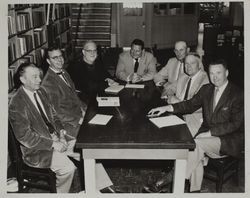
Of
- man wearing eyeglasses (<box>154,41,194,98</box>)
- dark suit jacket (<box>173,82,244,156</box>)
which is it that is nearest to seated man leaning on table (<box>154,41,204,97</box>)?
man wearing eyeglasses (<box>154,41,194,98</box>)

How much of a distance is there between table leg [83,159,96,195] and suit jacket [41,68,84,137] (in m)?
0.69

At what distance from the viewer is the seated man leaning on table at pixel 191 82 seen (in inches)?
125

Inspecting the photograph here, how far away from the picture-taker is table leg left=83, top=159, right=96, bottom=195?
90.3 inches

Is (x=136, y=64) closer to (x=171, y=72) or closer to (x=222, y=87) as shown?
(x=171, y=72)

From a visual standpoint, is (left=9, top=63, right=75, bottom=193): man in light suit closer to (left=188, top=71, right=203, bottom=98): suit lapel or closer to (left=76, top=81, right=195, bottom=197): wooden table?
(left=76, top=81, right=195, bottom=197): wooden table

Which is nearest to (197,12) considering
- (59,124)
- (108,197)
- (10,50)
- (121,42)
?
(121,42)

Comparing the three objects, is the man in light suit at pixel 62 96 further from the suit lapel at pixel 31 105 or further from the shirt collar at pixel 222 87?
the shirt collar at pixel 222 87

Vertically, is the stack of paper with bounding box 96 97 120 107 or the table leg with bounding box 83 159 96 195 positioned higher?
the stack of paper with bounding box 96 97 120 107

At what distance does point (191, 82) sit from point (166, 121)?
0.92 meters

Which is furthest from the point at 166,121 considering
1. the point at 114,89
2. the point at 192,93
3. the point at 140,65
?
the point at 140,65

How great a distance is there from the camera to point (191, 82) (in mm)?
3297

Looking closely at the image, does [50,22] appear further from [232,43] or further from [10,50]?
[232,43]

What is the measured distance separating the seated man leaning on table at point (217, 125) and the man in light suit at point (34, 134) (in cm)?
79

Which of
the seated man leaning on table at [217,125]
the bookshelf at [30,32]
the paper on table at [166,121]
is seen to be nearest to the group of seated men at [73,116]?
the seated man leaning on table at [217,125]
